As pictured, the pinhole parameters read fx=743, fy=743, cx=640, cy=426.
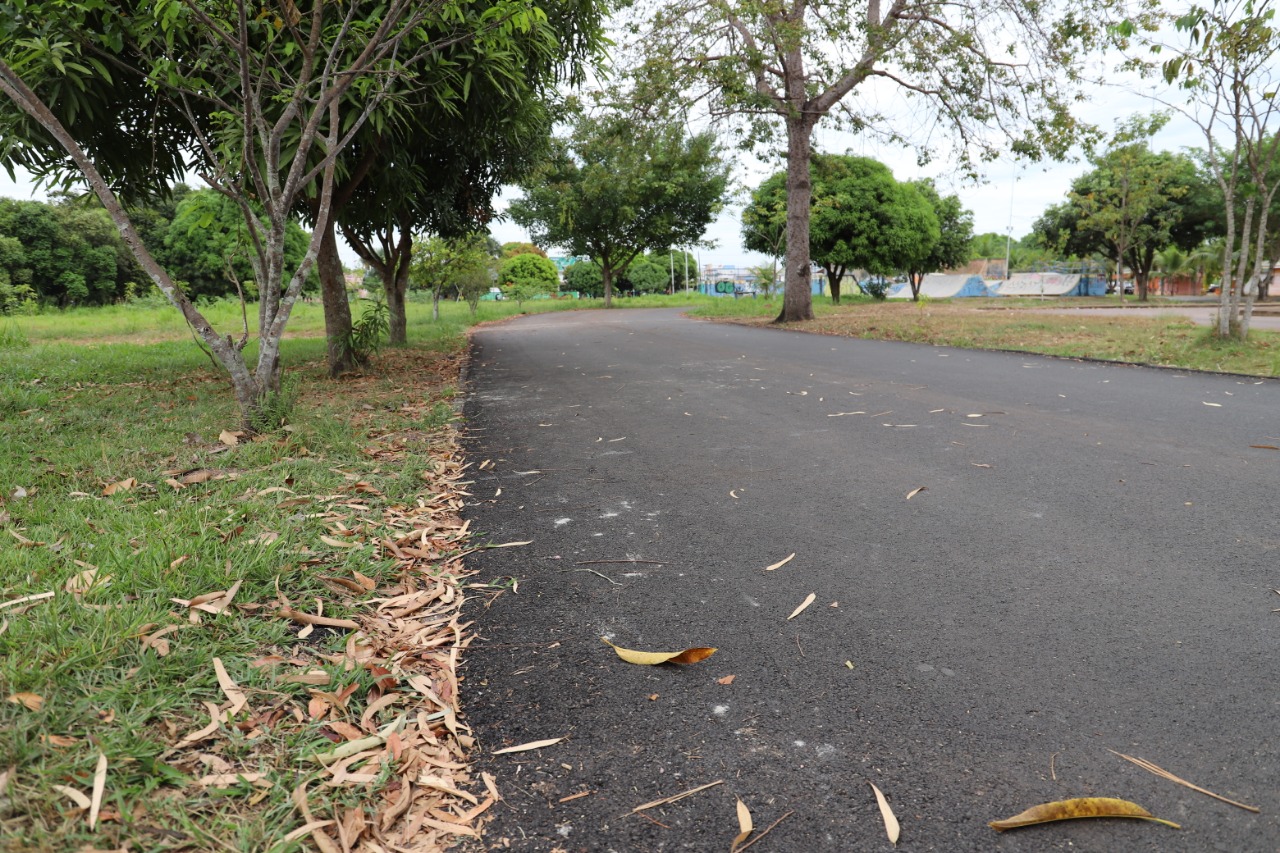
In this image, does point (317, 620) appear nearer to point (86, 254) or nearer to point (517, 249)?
point (86, 254)

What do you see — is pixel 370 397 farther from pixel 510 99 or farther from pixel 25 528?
pixel 25 528

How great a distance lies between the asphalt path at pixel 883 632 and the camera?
1.73 meters

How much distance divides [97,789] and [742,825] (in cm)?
142

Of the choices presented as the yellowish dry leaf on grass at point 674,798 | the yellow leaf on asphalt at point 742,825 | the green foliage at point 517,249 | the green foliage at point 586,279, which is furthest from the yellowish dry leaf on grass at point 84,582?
the green foliage at point 517,249

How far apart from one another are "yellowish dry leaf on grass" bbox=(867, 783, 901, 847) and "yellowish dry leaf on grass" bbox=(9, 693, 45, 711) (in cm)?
203

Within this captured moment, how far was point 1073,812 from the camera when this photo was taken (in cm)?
166

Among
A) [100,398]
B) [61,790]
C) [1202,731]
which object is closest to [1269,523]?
[1202,731]

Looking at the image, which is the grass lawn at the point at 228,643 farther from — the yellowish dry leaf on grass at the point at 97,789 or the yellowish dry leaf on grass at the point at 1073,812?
the yellowish dry leaf on grass at the point at 1073,812

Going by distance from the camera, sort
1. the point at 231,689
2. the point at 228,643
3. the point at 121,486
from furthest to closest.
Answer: the point at 121,486 < the point at 228,643 < the point at 231,689

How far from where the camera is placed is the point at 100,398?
7223mm

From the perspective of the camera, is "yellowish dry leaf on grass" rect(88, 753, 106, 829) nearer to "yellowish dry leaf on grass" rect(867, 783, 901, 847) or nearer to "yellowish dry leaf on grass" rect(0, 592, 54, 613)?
"yellowish dry leaf on grass" rect(0, 592, 54, 613)

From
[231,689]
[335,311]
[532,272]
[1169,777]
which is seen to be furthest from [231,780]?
[532,272]

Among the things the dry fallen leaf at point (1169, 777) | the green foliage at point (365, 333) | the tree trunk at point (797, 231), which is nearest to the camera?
the dry fallen leaf at point (1169, 777)

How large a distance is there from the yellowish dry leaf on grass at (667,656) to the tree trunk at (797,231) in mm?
16513
